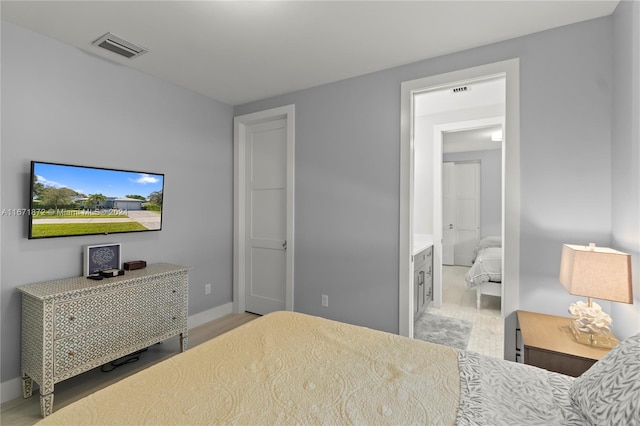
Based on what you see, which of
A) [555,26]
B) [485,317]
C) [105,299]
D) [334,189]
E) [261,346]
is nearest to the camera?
[261,346]

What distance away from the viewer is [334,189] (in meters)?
3.13

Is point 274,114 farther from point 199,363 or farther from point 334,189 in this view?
point 199,363

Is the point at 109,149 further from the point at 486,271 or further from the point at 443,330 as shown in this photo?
the point at 486,271

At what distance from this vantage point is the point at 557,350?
1.63 metres

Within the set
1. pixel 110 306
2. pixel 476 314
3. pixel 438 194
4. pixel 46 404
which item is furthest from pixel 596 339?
pixel 46 404

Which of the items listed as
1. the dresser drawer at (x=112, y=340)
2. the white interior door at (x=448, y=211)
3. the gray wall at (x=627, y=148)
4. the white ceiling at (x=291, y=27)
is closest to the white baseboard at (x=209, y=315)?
the dresser drawer at (x=112, y=340)

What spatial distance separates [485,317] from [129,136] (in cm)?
438

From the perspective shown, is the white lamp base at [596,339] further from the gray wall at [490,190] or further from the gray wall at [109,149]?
the gray wall at [490,190]

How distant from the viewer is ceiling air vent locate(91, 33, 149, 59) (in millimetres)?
2326

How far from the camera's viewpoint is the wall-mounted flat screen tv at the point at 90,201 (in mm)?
2260

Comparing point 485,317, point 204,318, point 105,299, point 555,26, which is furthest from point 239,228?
point 555,26

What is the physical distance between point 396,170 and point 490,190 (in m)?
5.12

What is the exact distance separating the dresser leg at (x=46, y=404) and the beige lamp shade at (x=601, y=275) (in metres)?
3.27

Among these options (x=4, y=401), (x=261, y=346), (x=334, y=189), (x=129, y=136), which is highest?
(x=129, y=136)
